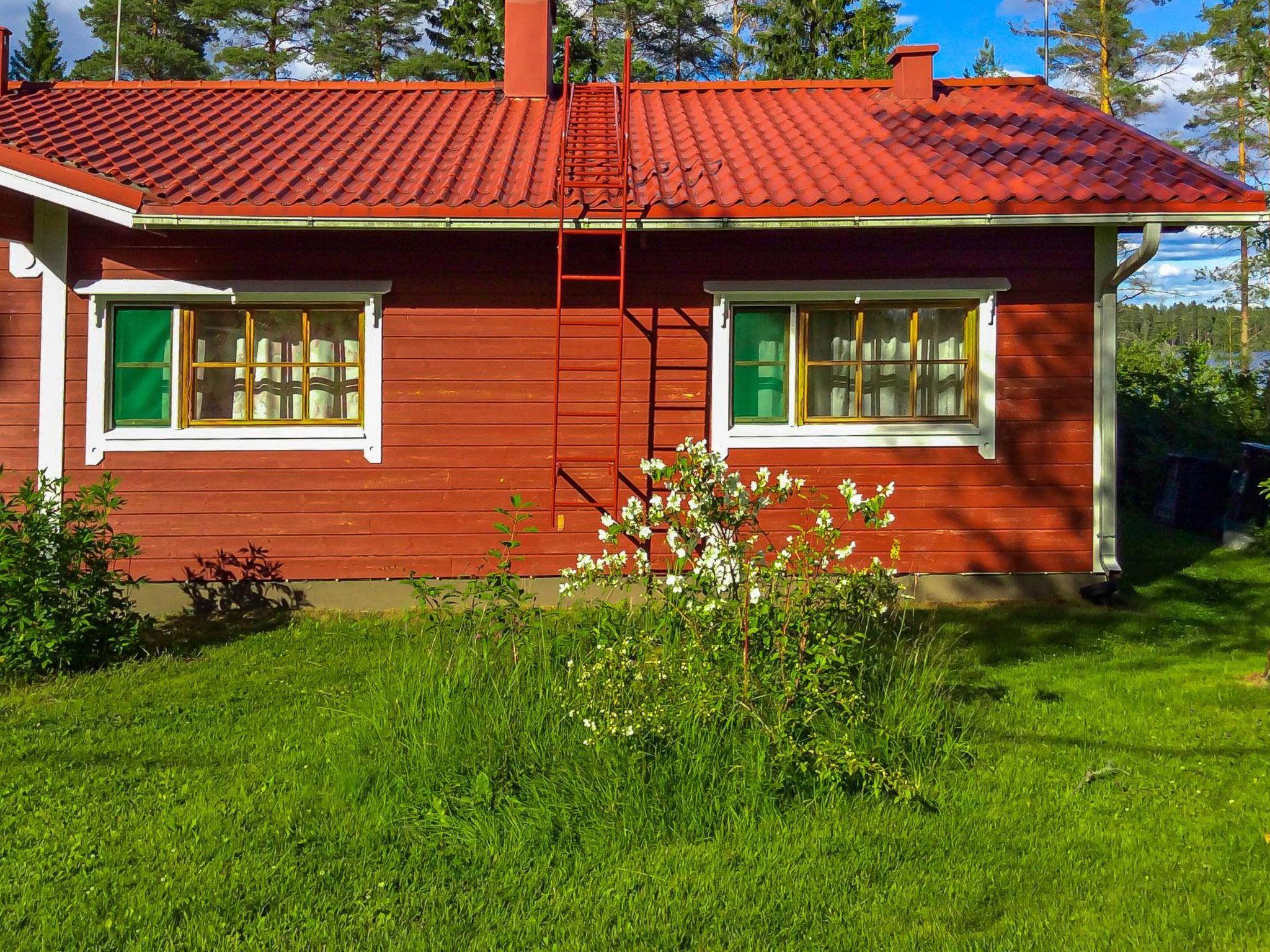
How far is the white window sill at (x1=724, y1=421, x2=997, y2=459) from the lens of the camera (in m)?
7.91

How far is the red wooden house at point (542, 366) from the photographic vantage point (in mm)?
7746

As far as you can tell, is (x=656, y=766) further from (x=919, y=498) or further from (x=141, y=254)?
(x=141, y=254)

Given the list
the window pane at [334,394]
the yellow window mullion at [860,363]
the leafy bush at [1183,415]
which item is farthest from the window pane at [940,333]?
the leafy bush at [1183,415]

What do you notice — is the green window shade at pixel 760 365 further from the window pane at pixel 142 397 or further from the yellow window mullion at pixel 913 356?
the window pane at pixel 142 397

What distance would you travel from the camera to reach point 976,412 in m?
7.97

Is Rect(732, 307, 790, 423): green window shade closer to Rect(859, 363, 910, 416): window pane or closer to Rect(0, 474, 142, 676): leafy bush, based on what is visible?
Rect(859, 363, 910, 416): window pane

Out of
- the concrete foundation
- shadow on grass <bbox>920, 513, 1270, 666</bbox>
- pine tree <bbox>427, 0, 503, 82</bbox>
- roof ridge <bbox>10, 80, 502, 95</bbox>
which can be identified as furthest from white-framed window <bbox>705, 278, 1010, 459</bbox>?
pine tree <bbox>427, 0, 503, 82</bbox>

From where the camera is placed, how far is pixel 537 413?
7.95 m

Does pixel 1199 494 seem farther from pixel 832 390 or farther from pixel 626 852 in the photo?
pixel 626 852

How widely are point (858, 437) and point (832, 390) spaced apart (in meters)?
0.43

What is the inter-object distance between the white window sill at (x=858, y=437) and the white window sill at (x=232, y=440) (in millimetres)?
2825

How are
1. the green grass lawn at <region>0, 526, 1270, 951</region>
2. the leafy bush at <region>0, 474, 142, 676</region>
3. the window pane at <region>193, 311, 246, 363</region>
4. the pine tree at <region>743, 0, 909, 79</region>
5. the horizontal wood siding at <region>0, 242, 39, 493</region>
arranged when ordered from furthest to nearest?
the pine tree at <region>743, 0, 909, 79</region> < the window pane at <region>193, 311, 246, 363</region> < the horizontal wood siding at <region>0, 242, 39, 493</region> < the leafy bush at <region>0, 474, 142, 676</region> < the green grass lawn at <region>0, 526, 1270, 951</region>

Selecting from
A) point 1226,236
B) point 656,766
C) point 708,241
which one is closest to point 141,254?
point 708,241

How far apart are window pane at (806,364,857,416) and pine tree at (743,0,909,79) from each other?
19.9 meters
